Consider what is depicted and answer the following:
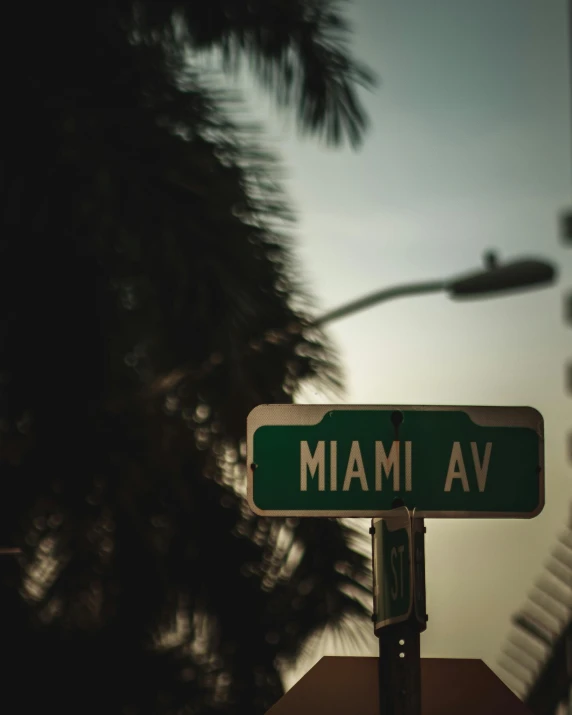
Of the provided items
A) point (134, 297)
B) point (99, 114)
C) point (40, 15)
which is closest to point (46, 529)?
point (134, 297)

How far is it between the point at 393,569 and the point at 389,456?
0.23 meters

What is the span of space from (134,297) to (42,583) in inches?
47.6

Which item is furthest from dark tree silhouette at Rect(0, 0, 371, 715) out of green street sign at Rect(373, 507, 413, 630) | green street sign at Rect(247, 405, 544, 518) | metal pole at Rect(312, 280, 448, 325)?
green street sign at Rect(373, 507, 413, 630)

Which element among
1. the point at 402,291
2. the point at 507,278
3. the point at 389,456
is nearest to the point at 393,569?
the point at 389,456

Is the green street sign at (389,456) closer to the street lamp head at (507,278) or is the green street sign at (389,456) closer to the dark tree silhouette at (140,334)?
the dark tree silhouette at (140,334)

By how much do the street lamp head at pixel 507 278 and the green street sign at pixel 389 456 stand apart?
118 inches

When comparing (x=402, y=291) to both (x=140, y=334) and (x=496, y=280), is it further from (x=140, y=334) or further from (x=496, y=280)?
(x=140, y=334)

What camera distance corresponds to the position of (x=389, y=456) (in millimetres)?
2045

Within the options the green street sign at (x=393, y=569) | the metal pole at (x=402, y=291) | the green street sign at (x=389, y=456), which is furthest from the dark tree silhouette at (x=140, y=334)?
the green street sign at (x=393, y=569)

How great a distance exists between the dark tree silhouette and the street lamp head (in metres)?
0.86

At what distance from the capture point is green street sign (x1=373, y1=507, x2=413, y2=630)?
1.86 meters

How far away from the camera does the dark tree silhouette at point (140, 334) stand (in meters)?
4.17

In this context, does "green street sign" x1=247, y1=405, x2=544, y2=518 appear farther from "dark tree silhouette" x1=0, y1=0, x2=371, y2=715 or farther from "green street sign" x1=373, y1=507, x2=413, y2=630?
"dark tree silhouette" x1=0, y1=0, x2=371, y2=715

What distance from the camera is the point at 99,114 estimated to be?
13.9ft
